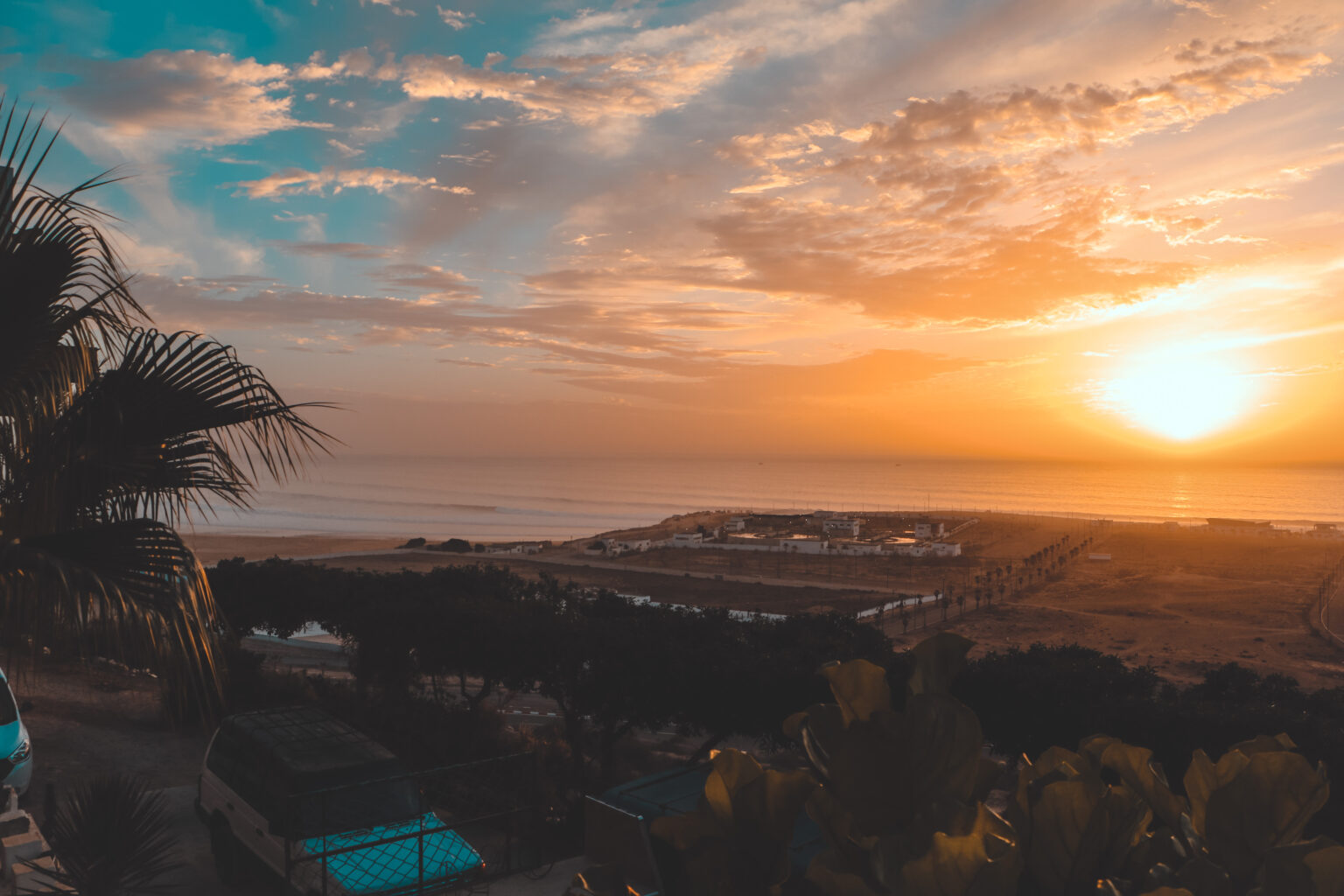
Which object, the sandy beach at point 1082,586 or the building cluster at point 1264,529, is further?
the building cluster at point 1264,529

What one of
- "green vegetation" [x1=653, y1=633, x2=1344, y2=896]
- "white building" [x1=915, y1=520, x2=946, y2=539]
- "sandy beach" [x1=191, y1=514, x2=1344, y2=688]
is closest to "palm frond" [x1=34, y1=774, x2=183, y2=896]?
"green vegetation" [x1=653, y1=633, x2=1344, y2=896]

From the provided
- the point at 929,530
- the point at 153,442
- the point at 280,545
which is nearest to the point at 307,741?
the point at 153,442

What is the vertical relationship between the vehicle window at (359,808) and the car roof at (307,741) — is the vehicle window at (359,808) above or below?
below

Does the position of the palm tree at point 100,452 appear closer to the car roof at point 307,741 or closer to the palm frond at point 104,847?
the palm frond at point 104,847

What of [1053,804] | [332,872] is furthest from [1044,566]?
[1053,804]

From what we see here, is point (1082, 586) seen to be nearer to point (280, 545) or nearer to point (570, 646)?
point (570, 646)

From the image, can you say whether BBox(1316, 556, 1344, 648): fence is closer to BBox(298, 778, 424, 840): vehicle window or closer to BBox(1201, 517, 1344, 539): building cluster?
BBox(1201, 517, 1344, 539): building cluster

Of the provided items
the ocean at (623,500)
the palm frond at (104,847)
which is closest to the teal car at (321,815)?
the palm frond at (104,847)
